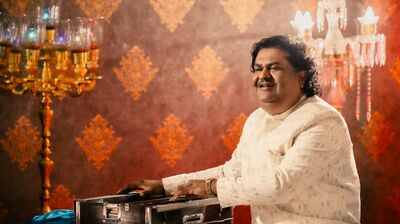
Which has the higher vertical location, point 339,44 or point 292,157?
point 339,44

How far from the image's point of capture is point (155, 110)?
507 cm

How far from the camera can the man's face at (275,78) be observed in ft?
8.99

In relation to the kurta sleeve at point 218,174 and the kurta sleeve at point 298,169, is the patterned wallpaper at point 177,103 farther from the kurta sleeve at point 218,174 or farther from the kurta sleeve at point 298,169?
the kurta sleeve at point 298,169

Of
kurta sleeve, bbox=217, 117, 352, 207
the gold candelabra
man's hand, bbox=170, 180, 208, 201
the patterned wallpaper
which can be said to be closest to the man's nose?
kurta sleeve, bbox=217, 117, 352, 207

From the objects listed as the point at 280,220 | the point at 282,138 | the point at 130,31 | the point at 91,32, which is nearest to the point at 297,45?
the point at 282,138

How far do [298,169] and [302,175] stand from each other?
0.03 m

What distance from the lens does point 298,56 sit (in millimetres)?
2766

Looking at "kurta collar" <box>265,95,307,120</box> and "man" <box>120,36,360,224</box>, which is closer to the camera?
"man" <box>120,36,360,224</box>

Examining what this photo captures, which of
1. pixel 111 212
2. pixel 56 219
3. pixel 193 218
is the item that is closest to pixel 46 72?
pixel 56 219

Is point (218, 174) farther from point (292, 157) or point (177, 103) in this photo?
point (177, 103)

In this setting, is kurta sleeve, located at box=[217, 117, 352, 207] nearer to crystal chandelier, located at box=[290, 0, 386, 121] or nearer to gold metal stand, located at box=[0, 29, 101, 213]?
gold metal stand, located at box=[0, 29, 101, 213]

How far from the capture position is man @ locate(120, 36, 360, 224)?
2533mm

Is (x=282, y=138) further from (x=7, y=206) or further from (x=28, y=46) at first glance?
(x=7, y=206)

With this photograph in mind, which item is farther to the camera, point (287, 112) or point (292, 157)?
point (287, 112)
